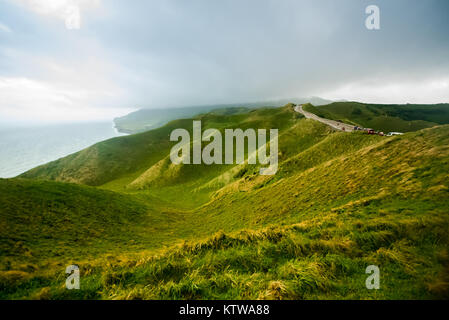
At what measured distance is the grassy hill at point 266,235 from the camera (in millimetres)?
5250

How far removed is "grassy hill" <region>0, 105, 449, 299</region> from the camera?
525 cm

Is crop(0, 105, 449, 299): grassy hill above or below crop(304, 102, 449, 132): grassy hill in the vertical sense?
below

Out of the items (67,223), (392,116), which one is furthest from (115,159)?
(392,116)

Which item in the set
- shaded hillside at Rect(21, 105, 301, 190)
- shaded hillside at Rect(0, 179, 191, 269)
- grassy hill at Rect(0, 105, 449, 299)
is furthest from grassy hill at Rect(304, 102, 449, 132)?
shaded hillside at Rect(0, 179, 191, 269)

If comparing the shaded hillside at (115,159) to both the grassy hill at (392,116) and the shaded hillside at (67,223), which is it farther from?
the grassy hill at (392,116)

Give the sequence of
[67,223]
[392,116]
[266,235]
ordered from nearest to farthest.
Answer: [266,235], [67,223], [392,116]

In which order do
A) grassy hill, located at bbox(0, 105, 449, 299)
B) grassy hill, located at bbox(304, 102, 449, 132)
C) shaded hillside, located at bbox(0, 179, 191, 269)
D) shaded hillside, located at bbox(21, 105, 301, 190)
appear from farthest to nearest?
grassy hill, located at bbox(304, 102, 449, 132) < shaded hillside, located at bbox(21, 105, 301, 190) < shaded hillside, located at bbox(0, 179, 191, 269) < grassy hill, located at bbox(0, 105, 449, 299)

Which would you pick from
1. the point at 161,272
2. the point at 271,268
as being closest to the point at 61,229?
the point at 161,272

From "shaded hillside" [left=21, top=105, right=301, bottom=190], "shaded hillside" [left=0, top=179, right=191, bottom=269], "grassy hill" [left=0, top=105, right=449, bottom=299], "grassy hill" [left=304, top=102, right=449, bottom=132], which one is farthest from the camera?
"grassy hill" [left=304, top=102, right=449, bottom=132]

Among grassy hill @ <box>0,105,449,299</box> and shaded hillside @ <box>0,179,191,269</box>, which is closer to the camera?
grassy hill @ <box>0,105,449,299</box>

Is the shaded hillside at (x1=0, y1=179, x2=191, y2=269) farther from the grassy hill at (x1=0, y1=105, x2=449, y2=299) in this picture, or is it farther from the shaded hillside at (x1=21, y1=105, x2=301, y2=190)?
the shaded hillside at (x1=21, y1=105, x2=301, y2=190)

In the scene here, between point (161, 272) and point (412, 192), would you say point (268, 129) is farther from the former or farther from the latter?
point (161, 272)

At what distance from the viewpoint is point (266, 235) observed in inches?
331

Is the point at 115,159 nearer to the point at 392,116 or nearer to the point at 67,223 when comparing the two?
the point at 67,223
